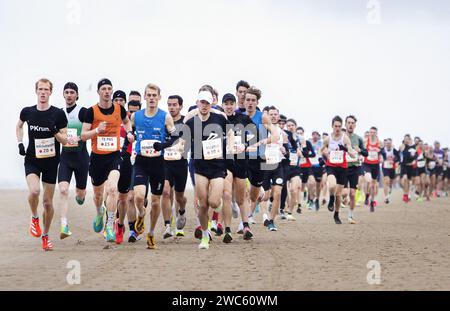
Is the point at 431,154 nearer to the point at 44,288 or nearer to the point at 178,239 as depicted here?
the point at 178,239

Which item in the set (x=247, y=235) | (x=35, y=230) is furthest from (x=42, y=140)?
(x=247, y=235)

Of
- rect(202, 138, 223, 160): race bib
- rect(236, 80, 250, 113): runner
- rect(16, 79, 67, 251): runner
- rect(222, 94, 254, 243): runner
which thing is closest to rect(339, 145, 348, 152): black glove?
rect(236, 80, 250, 113): runner

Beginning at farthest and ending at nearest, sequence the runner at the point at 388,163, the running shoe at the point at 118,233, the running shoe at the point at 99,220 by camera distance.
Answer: the runner at the point at 388,163 < the running shoe at the point at 99,220 < the running shoe at the point at 118,233

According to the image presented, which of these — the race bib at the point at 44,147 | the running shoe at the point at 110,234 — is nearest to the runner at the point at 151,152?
the running shoe at the point at 110,234

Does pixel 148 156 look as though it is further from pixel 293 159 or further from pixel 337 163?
pixel 293 159

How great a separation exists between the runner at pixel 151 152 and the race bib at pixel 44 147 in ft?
4.37

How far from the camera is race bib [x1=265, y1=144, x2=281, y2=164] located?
18.0 m

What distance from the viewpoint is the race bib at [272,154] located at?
1798cm

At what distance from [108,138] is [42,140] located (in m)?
1.08

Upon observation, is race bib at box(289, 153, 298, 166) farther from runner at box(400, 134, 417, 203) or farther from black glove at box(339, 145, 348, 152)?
runner at box(400, 134, 417, 203)

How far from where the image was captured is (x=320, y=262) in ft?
37.2

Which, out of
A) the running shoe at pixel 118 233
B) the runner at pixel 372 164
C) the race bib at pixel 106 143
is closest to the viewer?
the race bib at pixel 106 143

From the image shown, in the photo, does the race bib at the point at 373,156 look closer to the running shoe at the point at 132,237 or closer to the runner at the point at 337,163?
the runner at the point at 337,163

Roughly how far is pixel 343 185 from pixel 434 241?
18.6 ft
